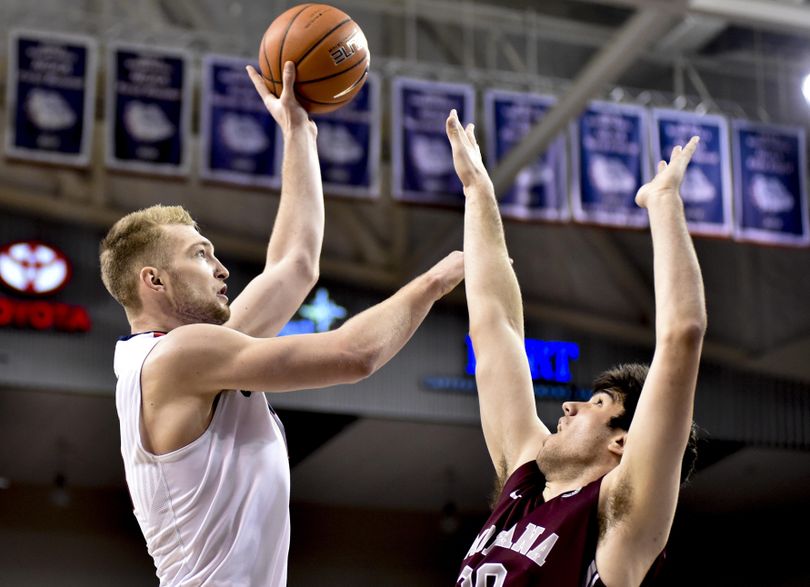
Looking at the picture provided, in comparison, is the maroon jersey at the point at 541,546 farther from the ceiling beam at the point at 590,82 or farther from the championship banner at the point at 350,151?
the championship banner at the point at 350,151

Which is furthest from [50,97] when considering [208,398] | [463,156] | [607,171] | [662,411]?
[662,411]

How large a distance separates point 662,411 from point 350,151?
8.61 meters

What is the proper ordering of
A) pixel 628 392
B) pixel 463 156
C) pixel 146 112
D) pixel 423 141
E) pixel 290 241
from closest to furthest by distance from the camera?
pixel 628 392, pixel 463 156, pixel 290 241, pixel 146 112, pixel 423 141

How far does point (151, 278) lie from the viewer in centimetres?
329

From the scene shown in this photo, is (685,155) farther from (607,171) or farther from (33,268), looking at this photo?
(607,171)

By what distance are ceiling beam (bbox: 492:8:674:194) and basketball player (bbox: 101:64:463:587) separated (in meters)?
6.28

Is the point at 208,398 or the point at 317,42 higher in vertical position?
the point at 317,42

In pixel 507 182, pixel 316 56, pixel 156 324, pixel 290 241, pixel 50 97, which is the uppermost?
pixel 50 97

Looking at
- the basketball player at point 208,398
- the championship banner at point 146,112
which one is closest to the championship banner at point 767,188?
the championship banner at point 146,112

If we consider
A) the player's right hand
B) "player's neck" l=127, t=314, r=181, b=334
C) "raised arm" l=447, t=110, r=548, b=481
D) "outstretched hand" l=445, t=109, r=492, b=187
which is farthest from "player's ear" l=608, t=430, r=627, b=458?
"player's neck" l=127, t=314, r=181, b=334

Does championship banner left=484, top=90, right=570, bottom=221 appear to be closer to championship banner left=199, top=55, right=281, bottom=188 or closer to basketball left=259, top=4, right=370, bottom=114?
championship banner left=199, top=55, right=281, bottom=188

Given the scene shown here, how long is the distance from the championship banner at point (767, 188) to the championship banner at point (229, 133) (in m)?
4.99

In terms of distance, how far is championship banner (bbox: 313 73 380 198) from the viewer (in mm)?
11289

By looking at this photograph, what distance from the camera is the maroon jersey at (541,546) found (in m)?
3.11
